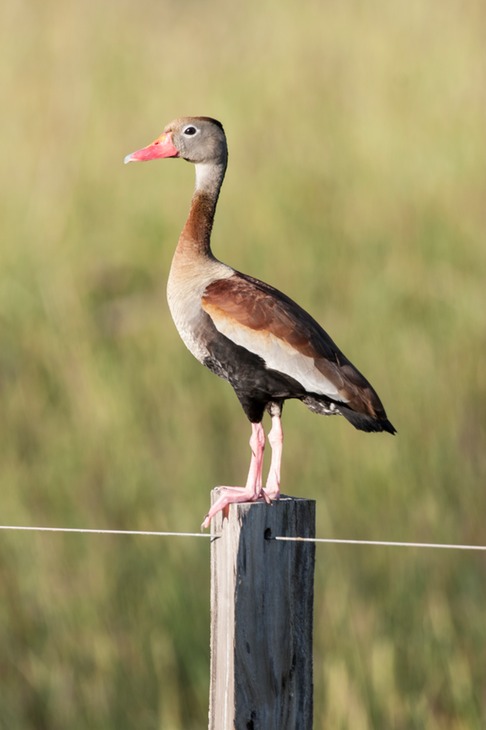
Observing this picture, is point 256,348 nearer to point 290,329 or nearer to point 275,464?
point 290,329

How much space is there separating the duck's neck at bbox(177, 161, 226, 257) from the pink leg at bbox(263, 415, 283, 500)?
1.14 ft

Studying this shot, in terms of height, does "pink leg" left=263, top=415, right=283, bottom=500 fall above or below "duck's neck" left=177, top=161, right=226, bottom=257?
below

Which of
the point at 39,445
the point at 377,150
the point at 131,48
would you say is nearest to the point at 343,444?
the point at 39,445

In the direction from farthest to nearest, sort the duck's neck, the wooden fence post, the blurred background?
the blurred background, the duck's neck, the wooden fence post

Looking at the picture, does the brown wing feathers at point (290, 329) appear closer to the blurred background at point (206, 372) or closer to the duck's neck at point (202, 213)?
the duck's neck at point (202, 213)

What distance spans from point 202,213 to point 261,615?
748 millimetres

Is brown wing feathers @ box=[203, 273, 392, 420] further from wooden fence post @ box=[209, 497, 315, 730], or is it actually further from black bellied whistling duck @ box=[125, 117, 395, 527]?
wooden fence post @ box=[209, 497, 315, 730]

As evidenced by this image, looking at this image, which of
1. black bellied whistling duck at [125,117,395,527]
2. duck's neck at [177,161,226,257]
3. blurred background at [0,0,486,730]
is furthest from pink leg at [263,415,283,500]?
blurred background at [0,0,486,730]

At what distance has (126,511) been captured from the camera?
13.4 ft

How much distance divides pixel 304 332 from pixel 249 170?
3689 millimetres

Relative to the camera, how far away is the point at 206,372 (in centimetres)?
454

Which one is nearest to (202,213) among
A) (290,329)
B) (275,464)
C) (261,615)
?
(290,329)

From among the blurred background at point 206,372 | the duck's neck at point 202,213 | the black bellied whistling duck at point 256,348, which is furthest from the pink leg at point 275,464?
the blurred background at point 206,372

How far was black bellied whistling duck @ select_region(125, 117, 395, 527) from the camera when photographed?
2.11 m
